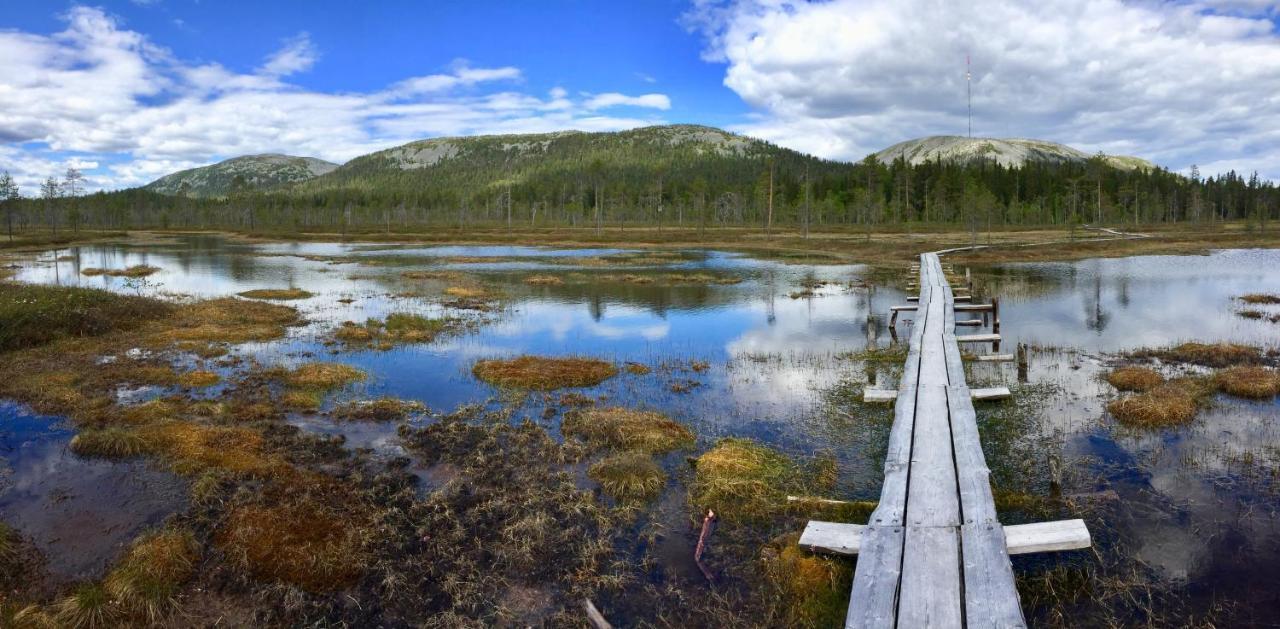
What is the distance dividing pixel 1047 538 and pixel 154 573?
12.7 meters

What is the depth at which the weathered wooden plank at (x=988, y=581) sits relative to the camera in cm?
743

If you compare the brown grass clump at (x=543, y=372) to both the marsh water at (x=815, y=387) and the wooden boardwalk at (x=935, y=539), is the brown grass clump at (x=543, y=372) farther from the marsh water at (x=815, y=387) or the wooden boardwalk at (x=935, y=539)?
the wooden boardwalk at (x=935, y=539)

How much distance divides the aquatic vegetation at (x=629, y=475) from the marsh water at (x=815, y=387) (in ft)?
1.40

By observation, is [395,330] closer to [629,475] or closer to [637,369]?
[637,369]

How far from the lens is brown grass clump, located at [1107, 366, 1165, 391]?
1984 cm

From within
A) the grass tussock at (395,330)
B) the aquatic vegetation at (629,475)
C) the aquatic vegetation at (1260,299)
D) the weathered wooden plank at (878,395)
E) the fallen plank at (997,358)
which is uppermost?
the aquatic vegetation at (1260,299)

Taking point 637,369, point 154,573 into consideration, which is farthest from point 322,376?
point 154,573

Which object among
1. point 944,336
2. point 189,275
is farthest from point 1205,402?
point 189,275

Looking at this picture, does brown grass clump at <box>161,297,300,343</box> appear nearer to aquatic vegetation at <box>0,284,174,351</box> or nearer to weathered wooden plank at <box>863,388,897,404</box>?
aquatic vegetation at <box>0,284,174,351</box>

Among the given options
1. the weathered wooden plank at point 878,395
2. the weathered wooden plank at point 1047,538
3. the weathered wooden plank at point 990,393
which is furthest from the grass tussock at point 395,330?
the weathered wooden plank at point 1047,538

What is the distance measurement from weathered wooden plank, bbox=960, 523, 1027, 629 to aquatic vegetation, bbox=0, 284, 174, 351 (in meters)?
32.3

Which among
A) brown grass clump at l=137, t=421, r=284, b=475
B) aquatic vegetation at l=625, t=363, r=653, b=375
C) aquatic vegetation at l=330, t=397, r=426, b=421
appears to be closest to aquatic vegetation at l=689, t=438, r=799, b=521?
aquatic vegetation at l=625, t=363, r=653, b=375

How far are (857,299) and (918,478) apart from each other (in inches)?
1246

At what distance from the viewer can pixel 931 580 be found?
26.7 feet
